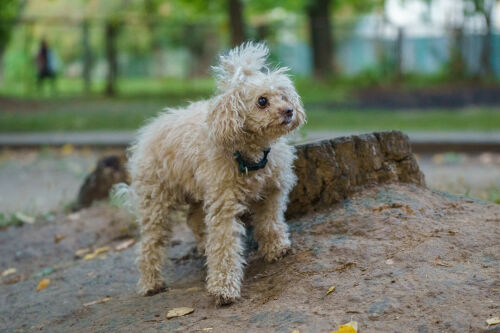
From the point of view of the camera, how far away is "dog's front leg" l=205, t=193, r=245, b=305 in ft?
13.6

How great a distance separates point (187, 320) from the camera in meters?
3.85

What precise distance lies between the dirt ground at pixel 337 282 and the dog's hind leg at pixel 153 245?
0.14 meters

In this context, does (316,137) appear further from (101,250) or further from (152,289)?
(152,289)

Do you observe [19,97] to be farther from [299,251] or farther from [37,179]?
[299,251]

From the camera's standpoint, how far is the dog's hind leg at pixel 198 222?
5.17 metres

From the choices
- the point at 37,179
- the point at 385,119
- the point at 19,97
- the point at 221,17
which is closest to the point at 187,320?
the point at 37,179

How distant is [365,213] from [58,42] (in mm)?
19362

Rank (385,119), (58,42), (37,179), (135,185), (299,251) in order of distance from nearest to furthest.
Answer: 1. (299,251)
2. (135,185)
3. (37,179)
4. (385,119)
5. (58,42)

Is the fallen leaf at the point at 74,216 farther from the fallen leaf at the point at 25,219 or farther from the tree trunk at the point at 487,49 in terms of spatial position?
the tree trunk at the point at 487,49

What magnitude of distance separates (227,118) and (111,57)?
723 inches

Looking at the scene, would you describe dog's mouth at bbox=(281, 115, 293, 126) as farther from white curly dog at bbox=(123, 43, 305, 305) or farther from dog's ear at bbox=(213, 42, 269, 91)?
dog's ear at bbox=(213, 42, 269, 91)

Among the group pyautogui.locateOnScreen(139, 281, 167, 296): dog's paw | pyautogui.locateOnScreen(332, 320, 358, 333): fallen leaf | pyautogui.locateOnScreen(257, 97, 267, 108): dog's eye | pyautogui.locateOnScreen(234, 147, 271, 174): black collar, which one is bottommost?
pyautogui.locateOnScreen(139, 281, 167, 296): dog's paw

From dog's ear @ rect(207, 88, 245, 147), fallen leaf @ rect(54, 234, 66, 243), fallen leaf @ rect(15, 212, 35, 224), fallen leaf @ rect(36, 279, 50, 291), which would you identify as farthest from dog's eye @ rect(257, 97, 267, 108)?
fallen leaf @ rect(15, 212, 35, 224)

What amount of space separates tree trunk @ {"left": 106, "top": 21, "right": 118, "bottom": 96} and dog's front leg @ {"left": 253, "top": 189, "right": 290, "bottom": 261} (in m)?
17.3
